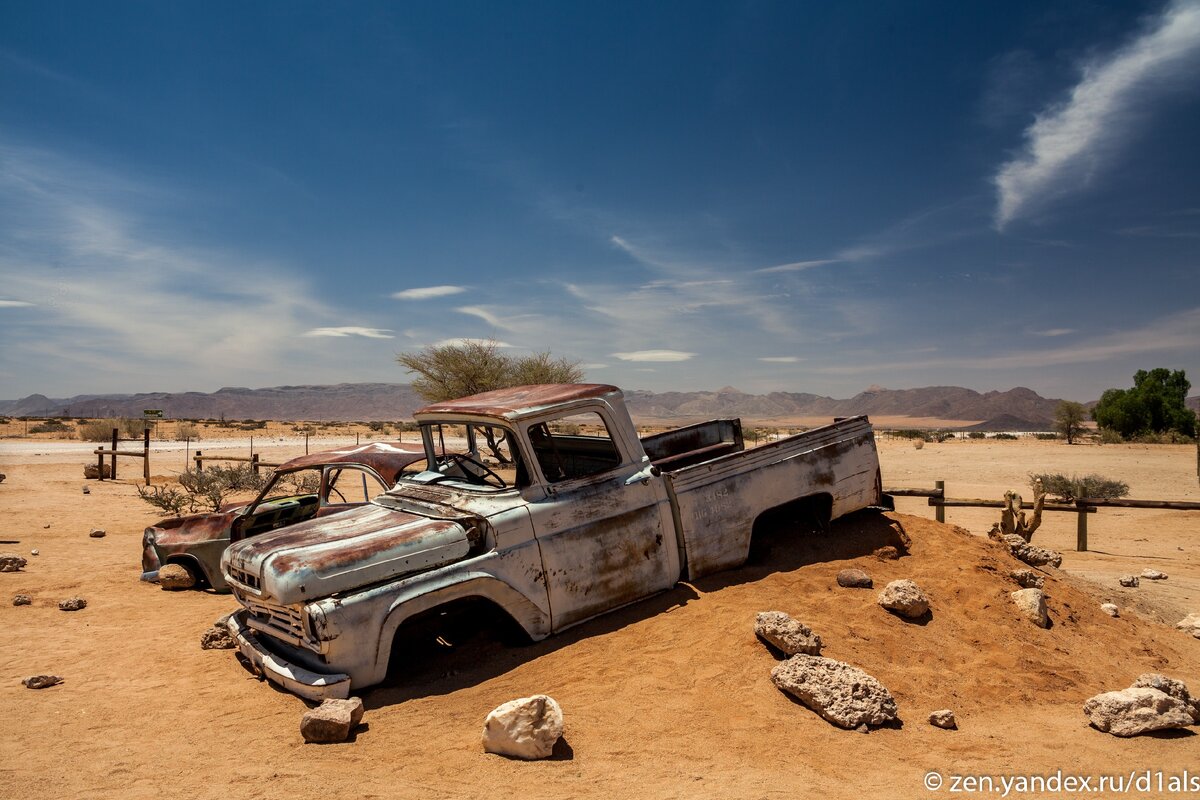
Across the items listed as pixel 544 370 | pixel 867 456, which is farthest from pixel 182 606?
pixel 544 370

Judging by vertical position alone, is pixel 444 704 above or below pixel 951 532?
below

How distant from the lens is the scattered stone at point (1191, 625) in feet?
18.6

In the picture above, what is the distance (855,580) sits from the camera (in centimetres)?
515

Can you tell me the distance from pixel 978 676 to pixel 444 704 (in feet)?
10.6

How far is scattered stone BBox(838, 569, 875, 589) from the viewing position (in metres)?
5.15

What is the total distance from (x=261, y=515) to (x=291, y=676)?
11.5 feet

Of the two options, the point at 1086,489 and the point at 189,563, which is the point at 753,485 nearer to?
the point at 189,563

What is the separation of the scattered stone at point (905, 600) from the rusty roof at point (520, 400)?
2.46 metres

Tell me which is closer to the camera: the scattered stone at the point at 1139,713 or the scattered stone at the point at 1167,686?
the scattered stone at the point at 1139,713

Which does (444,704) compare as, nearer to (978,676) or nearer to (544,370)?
(978,676)

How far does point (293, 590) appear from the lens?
3.88m

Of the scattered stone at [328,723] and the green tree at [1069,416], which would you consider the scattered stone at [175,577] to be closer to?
the scattered stone at [328,723]

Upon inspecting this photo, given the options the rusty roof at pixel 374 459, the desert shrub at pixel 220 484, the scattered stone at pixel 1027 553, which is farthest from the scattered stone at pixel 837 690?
the desert shrub at pixel 220 484

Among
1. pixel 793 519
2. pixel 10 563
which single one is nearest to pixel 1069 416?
pixel 793 519
